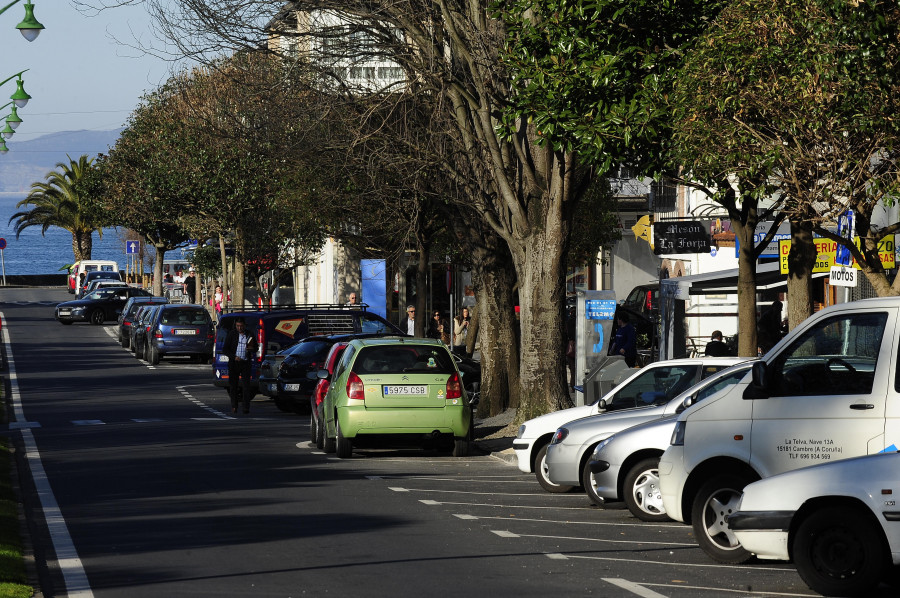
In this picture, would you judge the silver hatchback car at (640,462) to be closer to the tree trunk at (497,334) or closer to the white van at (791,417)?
the white van at (791,417)

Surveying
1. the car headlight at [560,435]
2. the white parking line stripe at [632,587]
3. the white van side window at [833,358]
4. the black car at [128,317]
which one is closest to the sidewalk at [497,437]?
the car headlight at [560,435]

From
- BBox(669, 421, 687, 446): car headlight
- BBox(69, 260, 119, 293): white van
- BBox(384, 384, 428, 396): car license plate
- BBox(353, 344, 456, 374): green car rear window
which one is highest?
BBox(69, 260, 119, 293): white van

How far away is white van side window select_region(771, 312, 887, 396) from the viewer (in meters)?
9.78

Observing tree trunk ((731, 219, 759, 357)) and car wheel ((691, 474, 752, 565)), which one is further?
tree trunk ((731, 219, 759, 357))

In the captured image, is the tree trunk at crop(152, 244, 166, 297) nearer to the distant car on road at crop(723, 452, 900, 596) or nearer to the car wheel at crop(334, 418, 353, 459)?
the car wheel at crop(334, 418, 353, 459)

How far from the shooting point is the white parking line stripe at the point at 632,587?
29.6ft

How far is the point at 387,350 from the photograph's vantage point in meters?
18.5

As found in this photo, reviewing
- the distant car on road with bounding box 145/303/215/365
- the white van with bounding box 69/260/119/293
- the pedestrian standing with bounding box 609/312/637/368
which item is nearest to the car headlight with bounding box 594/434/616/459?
the pedestrian standing with bounding box 609/312/637/368

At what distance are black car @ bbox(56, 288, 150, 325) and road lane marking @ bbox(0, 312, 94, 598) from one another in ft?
129

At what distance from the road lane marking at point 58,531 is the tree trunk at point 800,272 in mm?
10868

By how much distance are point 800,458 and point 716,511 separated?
0.79 meters

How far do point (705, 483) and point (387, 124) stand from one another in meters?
13.3

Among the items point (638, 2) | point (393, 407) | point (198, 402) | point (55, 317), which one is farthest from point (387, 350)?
point (55, 317)

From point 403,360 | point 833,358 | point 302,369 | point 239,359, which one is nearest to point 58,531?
point 833,358
